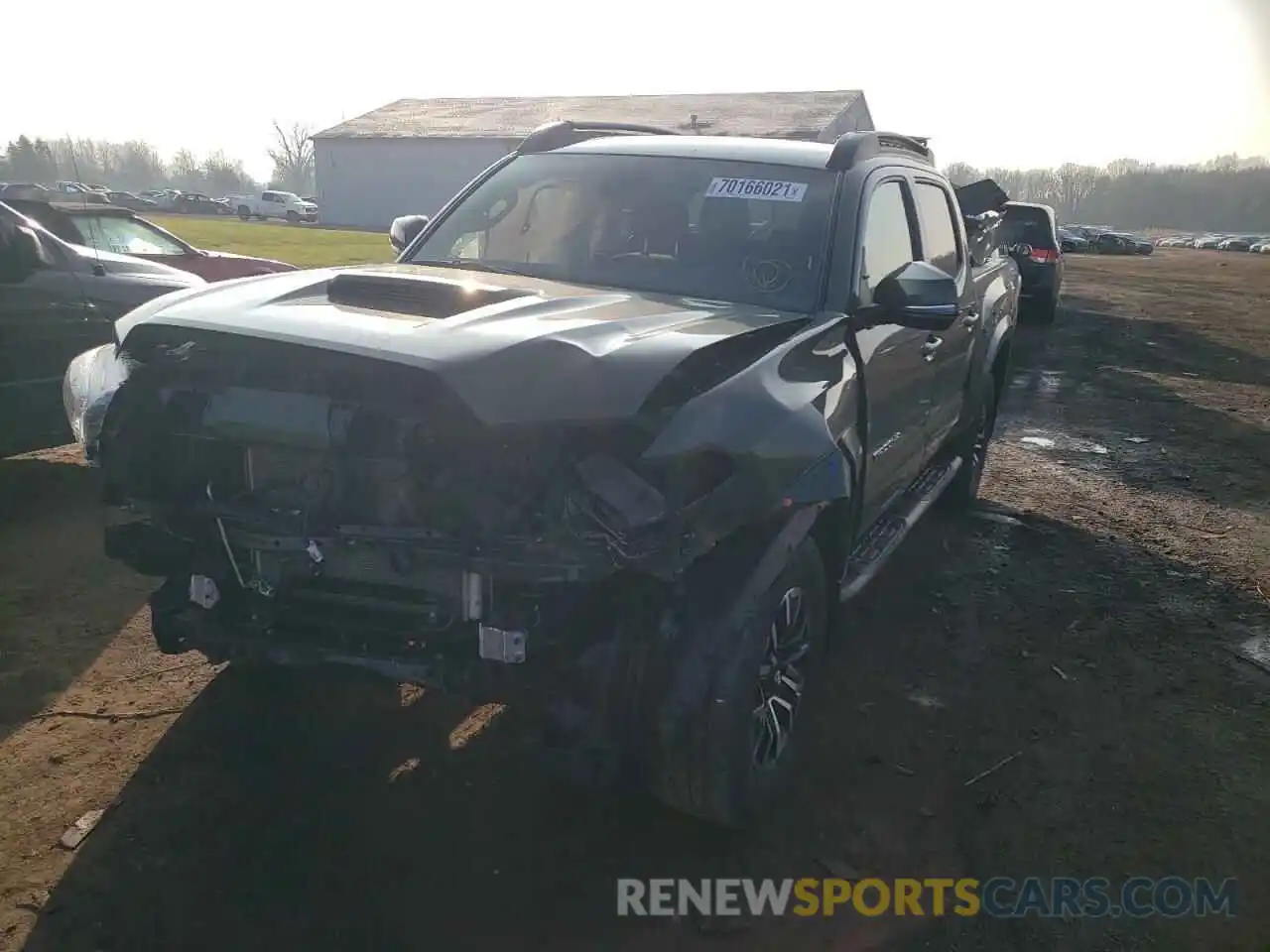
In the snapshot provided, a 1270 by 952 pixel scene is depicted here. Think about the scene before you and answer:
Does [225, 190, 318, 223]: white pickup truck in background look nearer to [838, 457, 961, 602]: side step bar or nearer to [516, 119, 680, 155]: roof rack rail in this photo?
[516, 119, 680, 155]: roof rack rail

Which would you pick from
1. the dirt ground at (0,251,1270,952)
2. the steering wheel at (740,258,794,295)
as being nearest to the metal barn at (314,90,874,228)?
the dirt ground at (0,251,1270,952)

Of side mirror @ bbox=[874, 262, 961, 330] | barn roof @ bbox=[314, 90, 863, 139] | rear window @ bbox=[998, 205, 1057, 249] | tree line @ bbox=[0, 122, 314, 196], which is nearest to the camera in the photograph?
side mirror @ bbox=[874, 262, 961, 330]

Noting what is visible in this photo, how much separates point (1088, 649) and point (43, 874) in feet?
13.2

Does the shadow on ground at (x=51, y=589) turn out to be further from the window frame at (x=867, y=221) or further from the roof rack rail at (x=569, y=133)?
the window frame at (x=867, y=221)

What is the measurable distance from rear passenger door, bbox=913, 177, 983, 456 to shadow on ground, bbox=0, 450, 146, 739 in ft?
12.1

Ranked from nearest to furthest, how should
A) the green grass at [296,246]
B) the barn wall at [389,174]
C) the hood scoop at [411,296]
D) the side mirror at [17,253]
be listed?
the hood scoop at [411,296] → the side mirror at [17,253] → the green grass at [296,246] → the barn wall at [389,174]

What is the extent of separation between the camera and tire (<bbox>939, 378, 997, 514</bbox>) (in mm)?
6004

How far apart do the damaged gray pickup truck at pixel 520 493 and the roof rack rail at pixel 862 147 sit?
78 cm

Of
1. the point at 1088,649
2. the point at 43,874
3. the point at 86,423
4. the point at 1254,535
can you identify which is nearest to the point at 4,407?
the point at 86,423

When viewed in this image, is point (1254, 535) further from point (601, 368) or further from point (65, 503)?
point (65, 503)

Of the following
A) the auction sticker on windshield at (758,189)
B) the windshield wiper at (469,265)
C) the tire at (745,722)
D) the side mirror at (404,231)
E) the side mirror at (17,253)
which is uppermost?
the auction sticker on windshield at (758,189)

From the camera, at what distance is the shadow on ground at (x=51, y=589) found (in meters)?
3.79

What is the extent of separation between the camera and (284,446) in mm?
2598

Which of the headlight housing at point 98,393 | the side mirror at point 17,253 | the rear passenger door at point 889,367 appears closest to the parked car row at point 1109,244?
the rear passenger door at point 889,367
